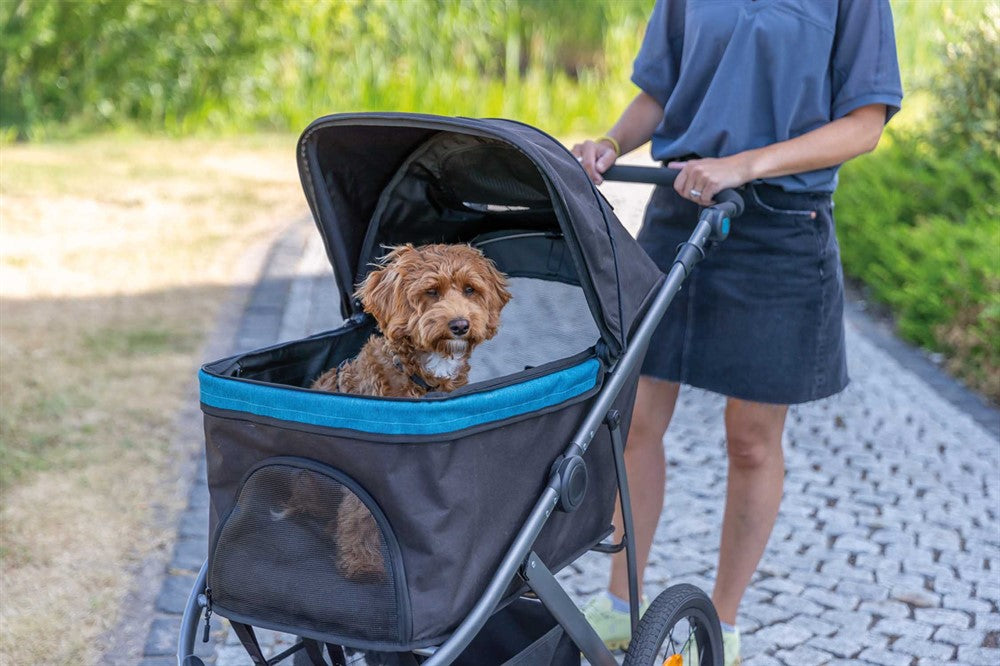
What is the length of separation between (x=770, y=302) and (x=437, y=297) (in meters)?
0.91

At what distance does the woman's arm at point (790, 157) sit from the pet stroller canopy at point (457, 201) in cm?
26

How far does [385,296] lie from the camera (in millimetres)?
2514

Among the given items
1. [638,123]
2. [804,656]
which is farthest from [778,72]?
[804,656]

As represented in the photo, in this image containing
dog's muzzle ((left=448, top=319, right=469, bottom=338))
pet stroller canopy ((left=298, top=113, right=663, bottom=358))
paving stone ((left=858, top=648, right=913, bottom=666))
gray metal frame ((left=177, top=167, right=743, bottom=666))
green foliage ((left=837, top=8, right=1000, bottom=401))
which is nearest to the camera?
gray metal frame ((left=177, top=167, right=743, bottom=666))

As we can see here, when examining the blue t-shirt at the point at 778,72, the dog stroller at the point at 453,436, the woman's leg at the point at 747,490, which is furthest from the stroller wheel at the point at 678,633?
the blue t-shirt at the point at 778,72

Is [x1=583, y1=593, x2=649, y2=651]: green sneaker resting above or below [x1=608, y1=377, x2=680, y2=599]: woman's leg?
below

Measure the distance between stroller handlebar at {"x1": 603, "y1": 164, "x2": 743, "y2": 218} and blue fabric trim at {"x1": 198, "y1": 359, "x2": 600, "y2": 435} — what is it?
Result: 31.3 inches

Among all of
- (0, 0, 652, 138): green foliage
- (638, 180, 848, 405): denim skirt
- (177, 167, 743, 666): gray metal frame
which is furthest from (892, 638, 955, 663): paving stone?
(0, 0, 652, 138): green foliage

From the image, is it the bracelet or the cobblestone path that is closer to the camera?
the bracelet

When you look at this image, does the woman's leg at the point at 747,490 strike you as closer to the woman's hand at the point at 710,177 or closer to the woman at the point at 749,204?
the woman at the point at 749,204

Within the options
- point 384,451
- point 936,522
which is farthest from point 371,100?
point 384,451

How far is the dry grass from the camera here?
12.1 feet

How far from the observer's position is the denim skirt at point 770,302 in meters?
2.83

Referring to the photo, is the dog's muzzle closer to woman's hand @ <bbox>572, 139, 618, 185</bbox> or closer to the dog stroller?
the dog stroller
